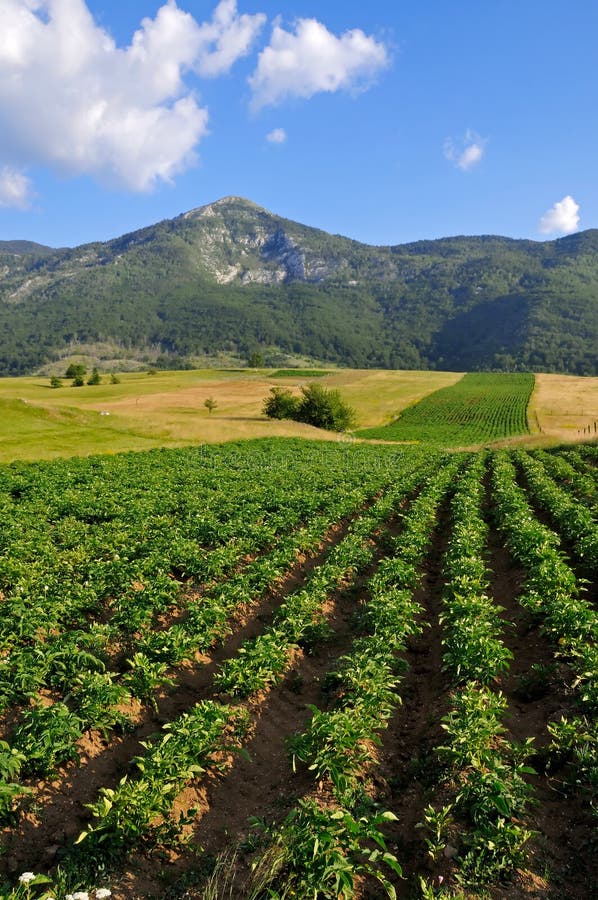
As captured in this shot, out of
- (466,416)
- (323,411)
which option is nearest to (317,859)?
(323,411)

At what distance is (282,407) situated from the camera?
89.6m

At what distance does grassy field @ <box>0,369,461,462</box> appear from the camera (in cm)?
4816

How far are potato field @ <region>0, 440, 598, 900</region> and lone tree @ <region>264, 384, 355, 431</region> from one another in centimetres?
6931

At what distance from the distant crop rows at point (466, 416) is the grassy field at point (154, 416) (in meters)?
6.26

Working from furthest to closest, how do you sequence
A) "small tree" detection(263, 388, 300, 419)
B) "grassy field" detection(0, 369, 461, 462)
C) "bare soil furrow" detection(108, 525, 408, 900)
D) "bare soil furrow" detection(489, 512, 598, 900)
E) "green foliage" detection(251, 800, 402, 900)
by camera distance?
"small tree" detection(263, 388, 300, 419) → "grassy field" detection(0, 369, 461, 462) → "bare soil furrow" detection(108, 525, 408, 900) → "bare soil furrow" detection(489, 512, 598, 900) → "green foliage" detection(251, 800, 402, 900)

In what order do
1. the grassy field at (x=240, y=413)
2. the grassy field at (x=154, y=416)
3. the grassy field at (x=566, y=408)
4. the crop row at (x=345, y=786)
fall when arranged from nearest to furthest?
the crop row at (x=345, y=786), the grassy field at (x=154, y=416), the grassy field at (x=240, y=413), the grassy field at (x=566, y=408)

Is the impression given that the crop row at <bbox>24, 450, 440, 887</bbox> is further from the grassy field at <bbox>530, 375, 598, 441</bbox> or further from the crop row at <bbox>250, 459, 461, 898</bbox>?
the grassy field at <bbox>530, 375, 598, 441</bbox>

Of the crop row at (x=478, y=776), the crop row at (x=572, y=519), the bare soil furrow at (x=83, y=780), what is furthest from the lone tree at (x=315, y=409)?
the crop row at (x=478, y=776)

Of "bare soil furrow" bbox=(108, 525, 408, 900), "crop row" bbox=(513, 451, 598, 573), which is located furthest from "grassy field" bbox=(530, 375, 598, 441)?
"bare soil furrow" bbox=(108, 525, 408, 900)

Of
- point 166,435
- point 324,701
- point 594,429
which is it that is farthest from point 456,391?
point 324,701

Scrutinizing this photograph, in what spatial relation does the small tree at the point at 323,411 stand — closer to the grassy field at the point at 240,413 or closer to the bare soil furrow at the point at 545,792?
the grassy field at the point at 240,413

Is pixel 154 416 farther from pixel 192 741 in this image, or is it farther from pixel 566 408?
pixel 566 408

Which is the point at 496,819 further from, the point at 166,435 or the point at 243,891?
the point at 166,435

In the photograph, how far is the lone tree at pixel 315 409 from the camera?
87.8 meters
